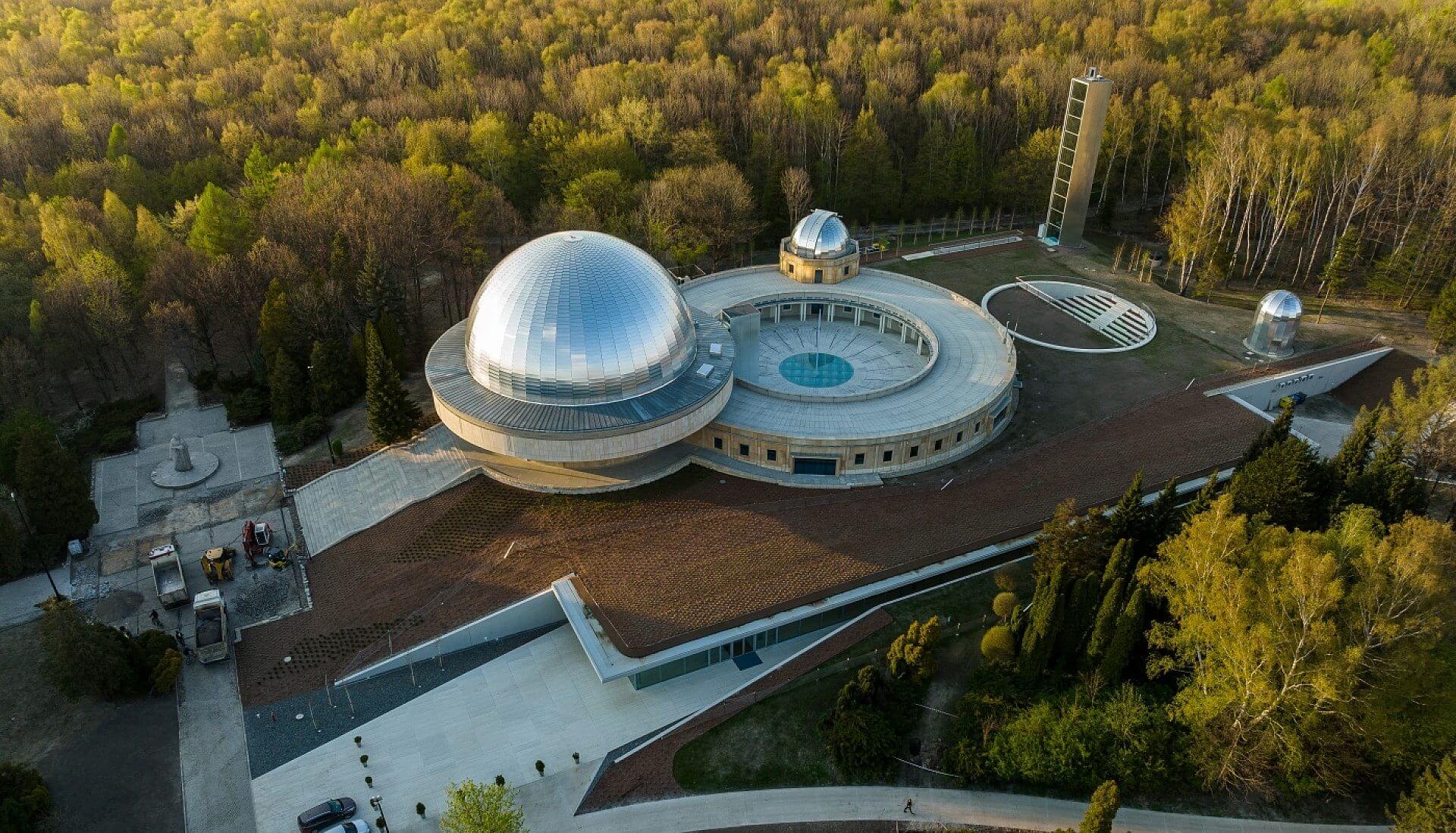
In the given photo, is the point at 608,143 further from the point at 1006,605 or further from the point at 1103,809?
the point at 1103,809

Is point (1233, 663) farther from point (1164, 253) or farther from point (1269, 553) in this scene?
point (1164, 253)

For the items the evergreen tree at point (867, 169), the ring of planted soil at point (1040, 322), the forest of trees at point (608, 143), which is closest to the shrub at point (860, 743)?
the ring of planted soil at point (1040, 322)

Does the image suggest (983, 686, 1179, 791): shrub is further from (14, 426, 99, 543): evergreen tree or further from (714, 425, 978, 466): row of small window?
(14, 426, 99, 543): evergreen tree

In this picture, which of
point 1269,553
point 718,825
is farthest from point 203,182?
point 1269,553

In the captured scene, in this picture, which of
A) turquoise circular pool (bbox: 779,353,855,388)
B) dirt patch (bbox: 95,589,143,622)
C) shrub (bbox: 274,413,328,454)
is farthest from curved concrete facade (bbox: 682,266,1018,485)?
dirt patch (bbox: 95,589,143,622)

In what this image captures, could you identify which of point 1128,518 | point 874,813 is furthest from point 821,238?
point 874,813

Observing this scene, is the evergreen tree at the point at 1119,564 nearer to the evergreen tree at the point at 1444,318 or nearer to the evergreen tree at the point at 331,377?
the evergreen tree at the point at 1444,318
